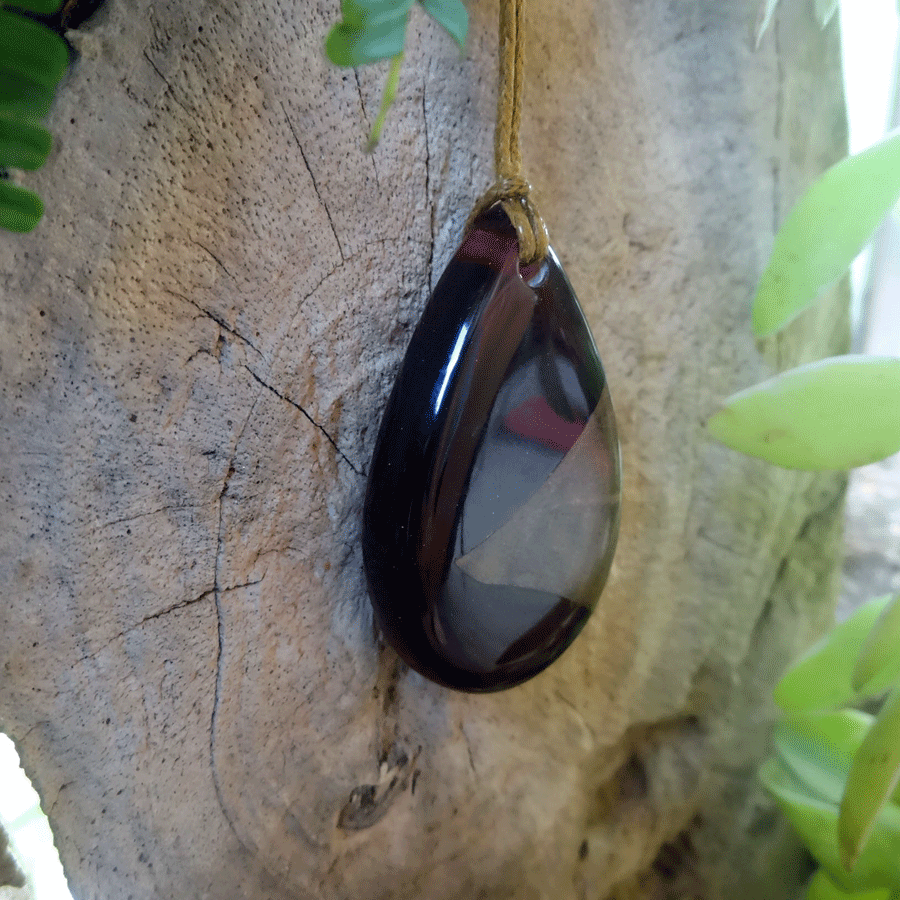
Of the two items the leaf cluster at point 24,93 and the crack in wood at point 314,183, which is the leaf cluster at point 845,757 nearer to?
the crack in wood at point 314,183

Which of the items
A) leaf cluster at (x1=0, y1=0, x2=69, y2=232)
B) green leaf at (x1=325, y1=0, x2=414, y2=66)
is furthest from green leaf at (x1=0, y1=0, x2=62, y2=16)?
green leaf at (x1=325, y1=0, x2=414, y2=66)

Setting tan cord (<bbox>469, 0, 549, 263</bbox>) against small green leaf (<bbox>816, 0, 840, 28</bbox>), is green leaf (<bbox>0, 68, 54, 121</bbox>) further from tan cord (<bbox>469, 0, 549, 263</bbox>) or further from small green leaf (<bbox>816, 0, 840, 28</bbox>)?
small green leaf (<bbox>816, 0, 840, 28</bbox>)

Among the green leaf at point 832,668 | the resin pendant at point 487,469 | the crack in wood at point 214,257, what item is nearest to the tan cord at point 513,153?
the resin pendant at point 487,469

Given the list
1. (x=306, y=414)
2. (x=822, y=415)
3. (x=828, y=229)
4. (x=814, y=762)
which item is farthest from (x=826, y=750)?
(x=306, y=414)

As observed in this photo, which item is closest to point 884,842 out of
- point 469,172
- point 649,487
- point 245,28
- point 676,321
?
point 649,487

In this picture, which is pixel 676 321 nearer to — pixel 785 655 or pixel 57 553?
pixel 785 655

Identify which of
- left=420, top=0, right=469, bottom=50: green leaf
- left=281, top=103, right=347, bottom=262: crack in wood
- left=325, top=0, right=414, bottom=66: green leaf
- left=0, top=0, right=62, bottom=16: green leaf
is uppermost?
left=420, top=0, right=469, bottom=50: green leaf
